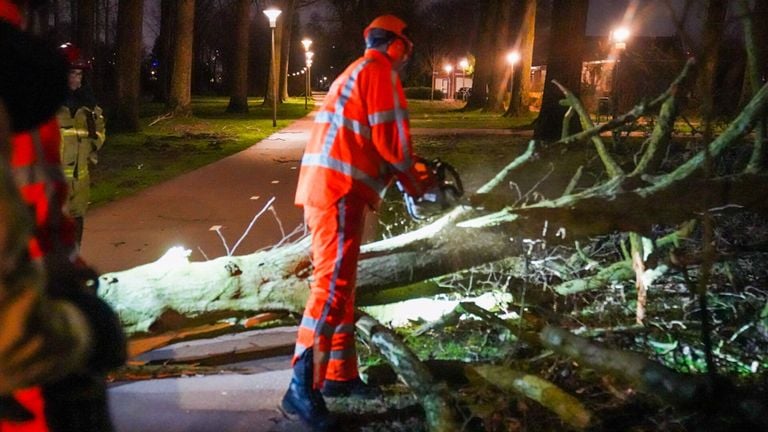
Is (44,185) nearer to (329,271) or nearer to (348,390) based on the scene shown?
(329,271)

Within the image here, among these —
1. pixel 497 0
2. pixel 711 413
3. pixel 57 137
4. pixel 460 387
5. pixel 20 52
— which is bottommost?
pixel 460 387

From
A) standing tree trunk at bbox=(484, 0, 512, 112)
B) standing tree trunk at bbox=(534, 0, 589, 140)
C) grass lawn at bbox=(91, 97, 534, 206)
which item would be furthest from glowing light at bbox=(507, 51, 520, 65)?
standing tree trunk at bbox=(534, 0, 589, 140)

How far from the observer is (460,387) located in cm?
377

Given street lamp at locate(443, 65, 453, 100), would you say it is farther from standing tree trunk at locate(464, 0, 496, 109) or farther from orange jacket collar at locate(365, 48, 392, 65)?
orange jacket collar at locate(365, 48, 392, 65)

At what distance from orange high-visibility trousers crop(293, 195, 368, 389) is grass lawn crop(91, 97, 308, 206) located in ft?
21.8

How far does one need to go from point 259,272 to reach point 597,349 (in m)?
2.07

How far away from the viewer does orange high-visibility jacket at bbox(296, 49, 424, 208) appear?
10.9ft

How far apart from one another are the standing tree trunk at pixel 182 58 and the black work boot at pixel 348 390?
22751 mm

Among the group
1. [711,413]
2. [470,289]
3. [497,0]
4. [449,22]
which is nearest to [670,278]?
[470,289]

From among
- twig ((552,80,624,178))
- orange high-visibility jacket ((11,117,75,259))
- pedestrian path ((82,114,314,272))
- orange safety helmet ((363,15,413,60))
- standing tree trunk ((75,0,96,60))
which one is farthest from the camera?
standing tree trunk ((75,0,96,60))

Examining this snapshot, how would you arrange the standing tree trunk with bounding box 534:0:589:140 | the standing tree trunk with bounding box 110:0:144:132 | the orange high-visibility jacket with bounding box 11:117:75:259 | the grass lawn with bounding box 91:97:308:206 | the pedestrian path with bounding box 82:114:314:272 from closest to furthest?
1. the orange high-visibility jacket with bounding box 11:117:75:259
2. the pedestrian path with bounding box 82:114:314:272
3. the grass lawn with bounding box 91:97:308:206
4. the standing tree trunk with bounding box 534:0:589:140
5. the standing tree trunk with bounding box 110:0:144:132

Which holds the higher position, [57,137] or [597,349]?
[57,137]

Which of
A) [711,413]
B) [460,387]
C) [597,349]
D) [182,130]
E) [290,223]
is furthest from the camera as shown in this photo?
[182,130]

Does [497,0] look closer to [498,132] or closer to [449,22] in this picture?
[498,132]
